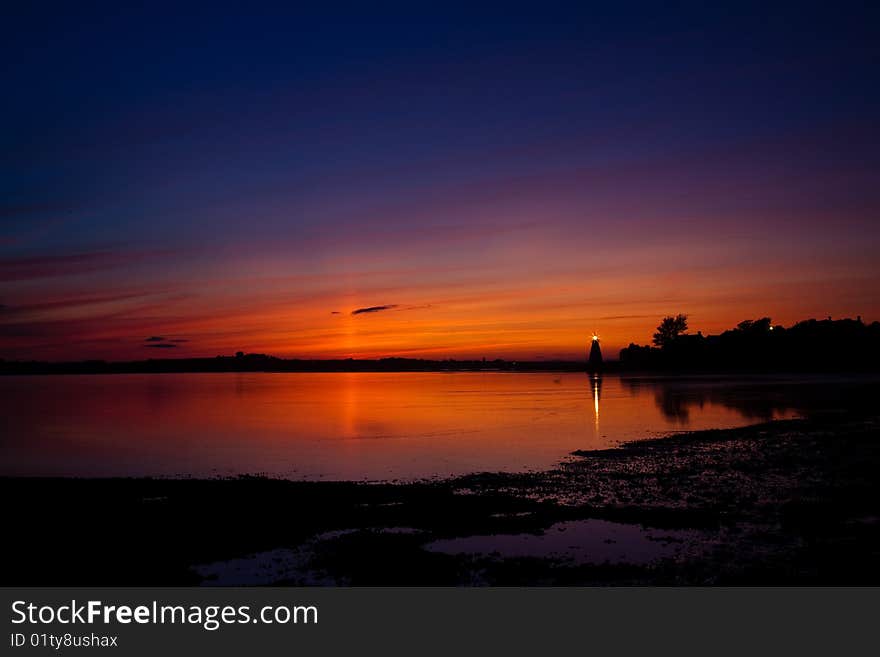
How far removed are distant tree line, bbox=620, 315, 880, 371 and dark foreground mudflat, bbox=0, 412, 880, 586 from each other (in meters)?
145

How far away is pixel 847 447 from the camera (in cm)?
2923

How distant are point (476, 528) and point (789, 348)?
171020 mm

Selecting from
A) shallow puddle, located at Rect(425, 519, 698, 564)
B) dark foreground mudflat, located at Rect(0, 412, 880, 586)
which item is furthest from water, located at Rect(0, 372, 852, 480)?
shallow puddle, located at Rect(425, 519, 698, 564)

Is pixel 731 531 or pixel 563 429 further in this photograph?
pixel 563 429

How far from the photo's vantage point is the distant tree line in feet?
510

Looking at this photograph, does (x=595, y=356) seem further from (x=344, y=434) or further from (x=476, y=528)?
(x=476, y=528)

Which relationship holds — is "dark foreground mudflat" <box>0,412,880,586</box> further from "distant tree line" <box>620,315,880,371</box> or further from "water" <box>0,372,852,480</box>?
"distant tree line" <box>620,315,880,371</box>

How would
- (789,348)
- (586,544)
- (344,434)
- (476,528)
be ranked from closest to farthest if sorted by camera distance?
(586,544) → (476,528) → (344,434) → (789,348)

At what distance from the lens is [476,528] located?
1802 centimetres

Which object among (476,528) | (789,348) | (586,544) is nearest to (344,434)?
(476,528)

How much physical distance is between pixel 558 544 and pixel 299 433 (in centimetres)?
3484
